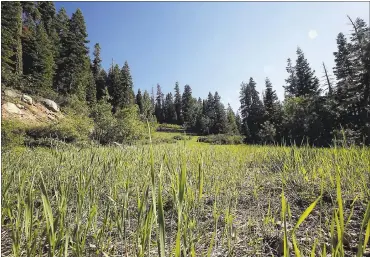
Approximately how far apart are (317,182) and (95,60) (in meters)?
62.1

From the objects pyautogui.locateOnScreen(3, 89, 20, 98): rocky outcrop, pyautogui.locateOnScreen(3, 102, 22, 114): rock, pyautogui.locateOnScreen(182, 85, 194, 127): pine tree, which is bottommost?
pyautogui.locateOnScreen(3, 102, 22, 114): rock

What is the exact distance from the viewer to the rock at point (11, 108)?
2148 centimetres

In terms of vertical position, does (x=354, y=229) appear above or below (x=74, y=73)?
below

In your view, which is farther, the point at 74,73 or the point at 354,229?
the point at 74,73

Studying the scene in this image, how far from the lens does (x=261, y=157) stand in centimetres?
514

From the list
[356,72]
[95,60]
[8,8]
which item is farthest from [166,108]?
[356,72]

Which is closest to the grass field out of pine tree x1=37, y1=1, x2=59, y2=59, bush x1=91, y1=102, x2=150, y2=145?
bush x1=91, y1=102, x2=150, y2=145

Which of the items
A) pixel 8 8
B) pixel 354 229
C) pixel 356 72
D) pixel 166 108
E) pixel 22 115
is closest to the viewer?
pixel 354 229

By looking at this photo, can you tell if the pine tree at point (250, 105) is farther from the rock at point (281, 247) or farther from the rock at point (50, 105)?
the rock at point (281, 247)

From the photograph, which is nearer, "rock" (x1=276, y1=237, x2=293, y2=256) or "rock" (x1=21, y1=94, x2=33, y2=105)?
"rock" (x1=276, y1=237, x2=293, y2=256)

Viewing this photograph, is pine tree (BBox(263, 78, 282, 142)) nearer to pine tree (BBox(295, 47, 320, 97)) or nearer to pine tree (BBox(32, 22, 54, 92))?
pine tree (BBox(295, 47, 320, 97))

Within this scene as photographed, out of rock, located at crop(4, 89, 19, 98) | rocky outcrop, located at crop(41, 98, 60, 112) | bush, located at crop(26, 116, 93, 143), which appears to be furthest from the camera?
rocky outcrop, located at crop(41, 98, 60, 112)

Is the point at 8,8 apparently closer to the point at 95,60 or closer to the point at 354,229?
the point at 95,60

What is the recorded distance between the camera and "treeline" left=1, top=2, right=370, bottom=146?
2369 cm
